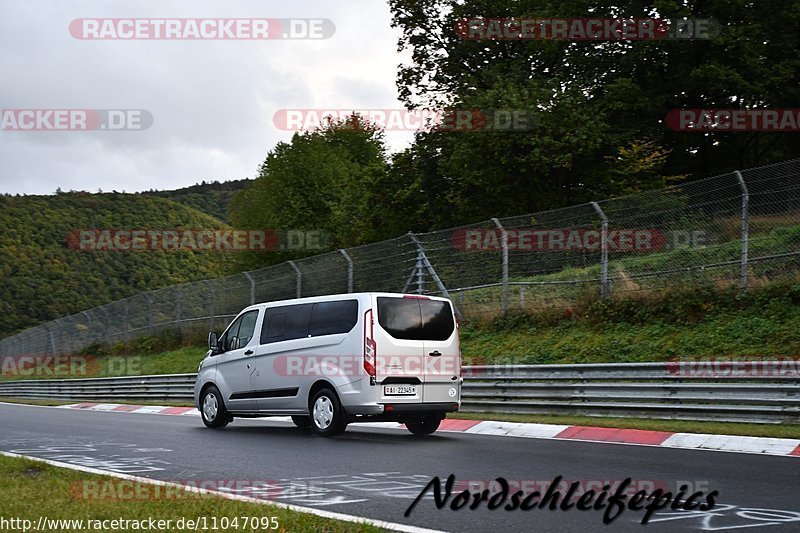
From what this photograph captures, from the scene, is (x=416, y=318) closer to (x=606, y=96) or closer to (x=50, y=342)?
(x=606, y=96)

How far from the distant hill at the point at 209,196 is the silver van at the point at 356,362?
419 feet

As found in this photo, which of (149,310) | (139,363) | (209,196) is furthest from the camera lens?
(209,196)

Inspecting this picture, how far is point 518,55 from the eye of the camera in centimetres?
4041

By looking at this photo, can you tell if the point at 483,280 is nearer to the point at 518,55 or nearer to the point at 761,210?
the point at 761,210

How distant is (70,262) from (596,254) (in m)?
82.4

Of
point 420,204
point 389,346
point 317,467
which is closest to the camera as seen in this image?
point 317,467

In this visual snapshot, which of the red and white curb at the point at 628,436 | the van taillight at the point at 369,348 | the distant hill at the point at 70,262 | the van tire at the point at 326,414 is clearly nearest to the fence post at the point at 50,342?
the red and white curb at the point at 628,436

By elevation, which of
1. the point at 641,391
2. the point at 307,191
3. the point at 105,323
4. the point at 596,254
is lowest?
the point at 641,391

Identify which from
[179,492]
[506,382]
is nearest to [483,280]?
[506,382]

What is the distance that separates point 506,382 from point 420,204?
29.2 meters

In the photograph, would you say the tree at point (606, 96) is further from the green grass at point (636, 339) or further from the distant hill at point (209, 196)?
the distant hill at point (209, 196)

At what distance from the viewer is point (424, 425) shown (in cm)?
1448

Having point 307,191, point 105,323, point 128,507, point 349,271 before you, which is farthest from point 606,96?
point 307,191

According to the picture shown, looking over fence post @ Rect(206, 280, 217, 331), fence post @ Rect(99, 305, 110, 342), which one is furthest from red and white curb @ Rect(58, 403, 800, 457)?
fence post @ Rect(99, 305, 110, 342)
